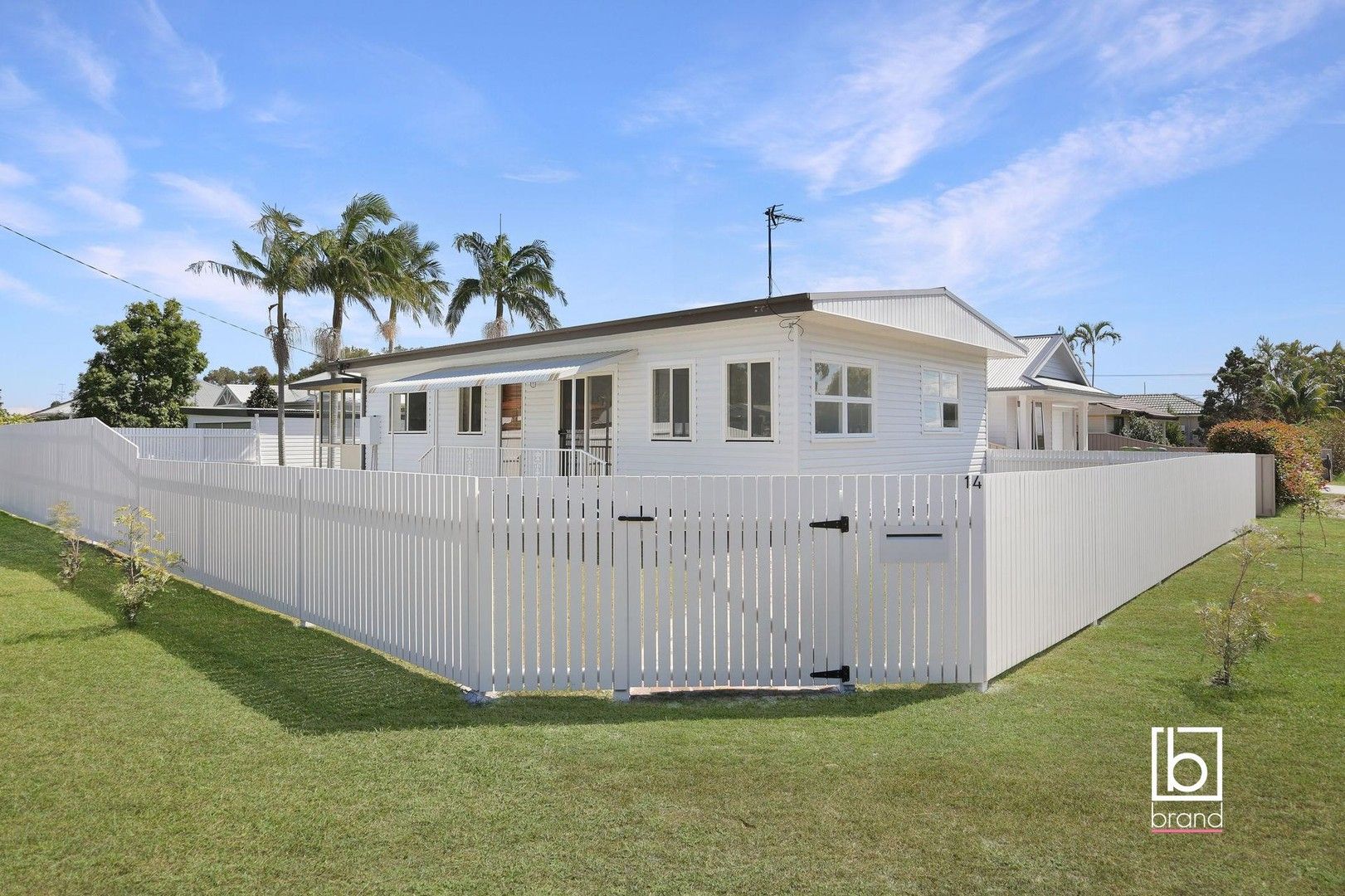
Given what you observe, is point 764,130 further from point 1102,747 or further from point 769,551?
point 1102,747

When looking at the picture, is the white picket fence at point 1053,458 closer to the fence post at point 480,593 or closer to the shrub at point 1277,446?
the shrub at point 1277,446

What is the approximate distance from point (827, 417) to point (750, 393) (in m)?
1.30

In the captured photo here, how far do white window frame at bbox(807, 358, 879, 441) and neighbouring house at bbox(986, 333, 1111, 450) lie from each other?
10.3m

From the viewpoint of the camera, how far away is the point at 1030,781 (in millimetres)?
3811

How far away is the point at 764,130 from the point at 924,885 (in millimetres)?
13716

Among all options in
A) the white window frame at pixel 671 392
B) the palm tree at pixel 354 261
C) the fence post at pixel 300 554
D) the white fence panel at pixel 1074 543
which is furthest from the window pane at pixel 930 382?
the palm tree at pixel 354 261

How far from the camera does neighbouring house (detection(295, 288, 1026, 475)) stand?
11742 millimetres

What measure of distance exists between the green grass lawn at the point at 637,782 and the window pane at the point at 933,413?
30.4 ft

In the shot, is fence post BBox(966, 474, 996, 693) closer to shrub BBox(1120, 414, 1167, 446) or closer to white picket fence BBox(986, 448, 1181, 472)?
white picket fence BBox(986, 448, 1181, 472)

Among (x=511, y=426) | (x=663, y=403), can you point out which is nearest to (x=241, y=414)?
(x=511, y=426)

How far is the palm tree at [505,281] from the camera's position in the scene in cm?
3133

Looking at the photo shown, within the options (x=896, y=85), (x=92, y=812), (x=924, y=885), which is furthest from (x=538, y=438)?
(x=924, y=885)

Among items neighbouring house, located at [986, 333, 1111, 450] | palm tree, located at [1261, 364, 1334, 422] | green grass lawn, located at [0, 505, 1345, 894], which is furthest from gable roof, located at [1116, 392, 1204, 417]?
green grass lawn, located at [0, 505, 1345, 894]

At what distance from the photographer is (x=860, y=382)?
1308 cm
